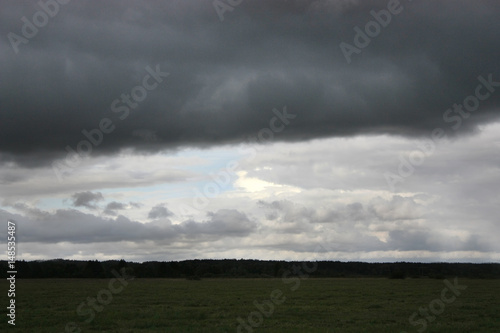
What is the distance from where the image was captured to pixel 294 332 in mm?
23109

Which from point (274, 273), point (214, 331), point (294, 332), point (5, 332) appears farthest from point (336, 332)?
point (274, 273)

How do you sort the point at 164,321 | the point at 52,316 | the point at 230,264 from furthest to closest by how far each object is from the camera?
1. the point at 230,264
2. the point at 52,316
3. the point at 164,321

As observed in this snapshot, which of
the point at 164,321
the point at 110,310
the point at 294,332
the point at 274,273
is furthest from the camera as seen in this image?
the point at 274,273

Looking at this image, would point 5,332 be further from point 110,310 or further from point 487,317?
point 487,317

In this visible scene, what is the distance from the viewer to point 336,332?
23.2 m

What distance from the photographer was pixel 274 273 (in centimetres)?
14112

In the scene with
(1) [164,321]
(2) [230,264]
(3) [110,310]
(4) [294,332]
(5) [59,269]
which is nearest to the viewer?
(4) [294,332]

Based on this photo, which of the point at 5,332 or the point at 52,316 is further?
the point at 52,316

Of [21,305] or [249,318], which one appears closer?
[249,318]

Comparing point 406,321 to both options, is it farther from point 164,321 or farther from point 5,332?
point 5,332

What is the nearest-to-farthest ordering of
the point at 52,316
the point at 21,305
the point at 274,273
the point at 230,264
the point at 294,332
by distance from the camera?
the point at 294,332, the point at 52,316, the point at 21,305, the point at 274,273, the point at 230,264

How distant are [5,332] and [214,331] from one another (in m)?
9.41

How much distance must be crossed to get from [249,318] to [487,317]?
13.4 m

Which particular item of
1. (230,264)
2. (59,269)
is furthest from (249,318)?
(230,264)
